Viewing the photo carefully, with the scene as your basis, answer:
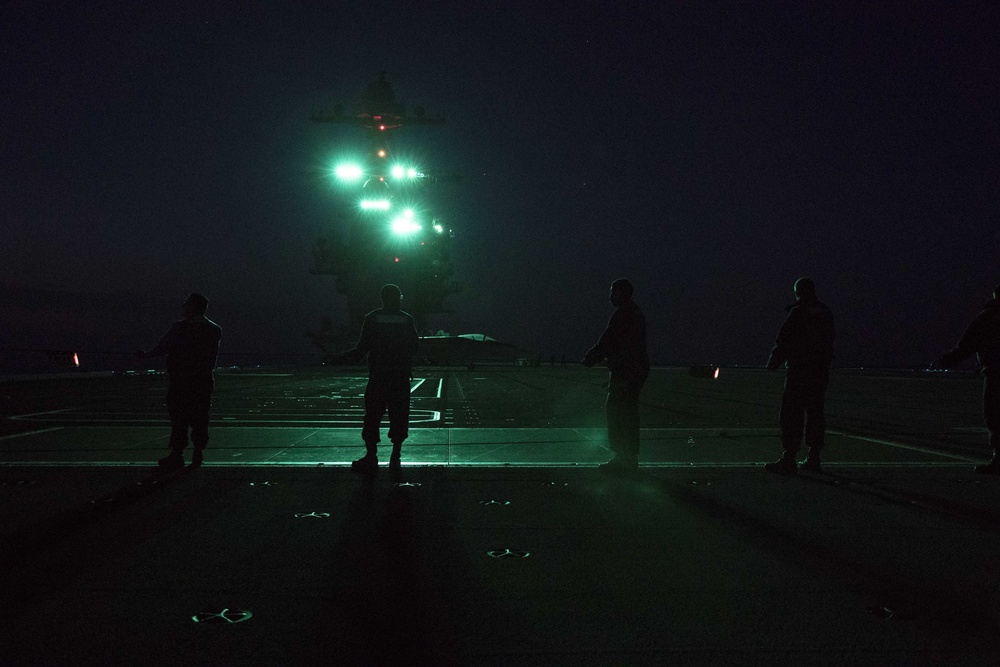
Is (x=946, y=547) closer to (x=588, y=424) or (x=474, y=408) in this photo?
(x=588, y=424)

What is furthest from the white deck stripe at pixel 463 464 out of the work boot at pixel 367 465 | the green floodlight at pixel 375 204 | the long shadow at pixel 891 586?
the green floodlight at pixel 375 204

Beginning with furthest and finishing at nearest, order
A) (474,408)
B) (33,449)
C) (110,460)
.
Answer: (474,408), (33,449), (110,460)

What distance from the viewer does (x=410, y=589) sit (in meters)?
3.12

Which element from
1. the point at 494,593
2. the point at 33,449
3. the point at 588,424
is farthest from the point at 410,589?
the point at 588,424

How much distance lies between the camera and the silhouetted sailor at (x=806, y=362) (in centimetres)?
650

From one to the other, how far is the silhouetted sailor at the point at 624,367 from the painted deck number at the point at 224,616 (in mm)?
4109

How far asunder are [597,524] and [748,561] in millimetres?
1076

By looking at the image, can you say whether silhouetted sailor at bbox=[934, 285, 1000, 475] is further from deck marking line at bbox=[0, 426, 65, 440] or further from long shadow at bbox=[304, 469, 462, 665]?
deck marking line at bbox=[0, 426, 65, 440]

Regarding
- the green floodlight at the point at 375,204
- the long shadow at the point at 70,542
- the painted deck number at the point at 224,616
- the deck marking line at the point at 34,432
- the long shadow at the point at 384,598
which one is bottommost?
the deck marking line at the point at 34,432

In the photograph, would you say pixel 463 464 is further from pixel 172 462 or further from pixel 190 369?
pixel 190 369

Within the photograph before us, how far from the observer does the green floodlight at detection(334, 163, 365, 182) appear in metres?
56.4

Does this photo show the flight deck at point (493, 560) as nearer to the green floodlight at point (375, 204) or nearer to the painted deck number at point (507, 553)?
the painted deck number at point (507, 553)

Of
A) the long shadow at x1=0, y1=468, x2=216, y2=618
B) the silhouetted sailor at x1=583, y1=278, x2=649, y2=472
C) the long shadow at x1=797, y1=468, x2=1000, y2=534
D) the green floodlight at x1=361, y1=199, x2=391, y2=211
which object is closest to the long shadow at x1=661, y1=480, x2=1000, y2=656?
the long shadow at x1=797, y1=468, x2=1000, y2=534

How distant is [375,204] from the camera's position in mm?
55844
